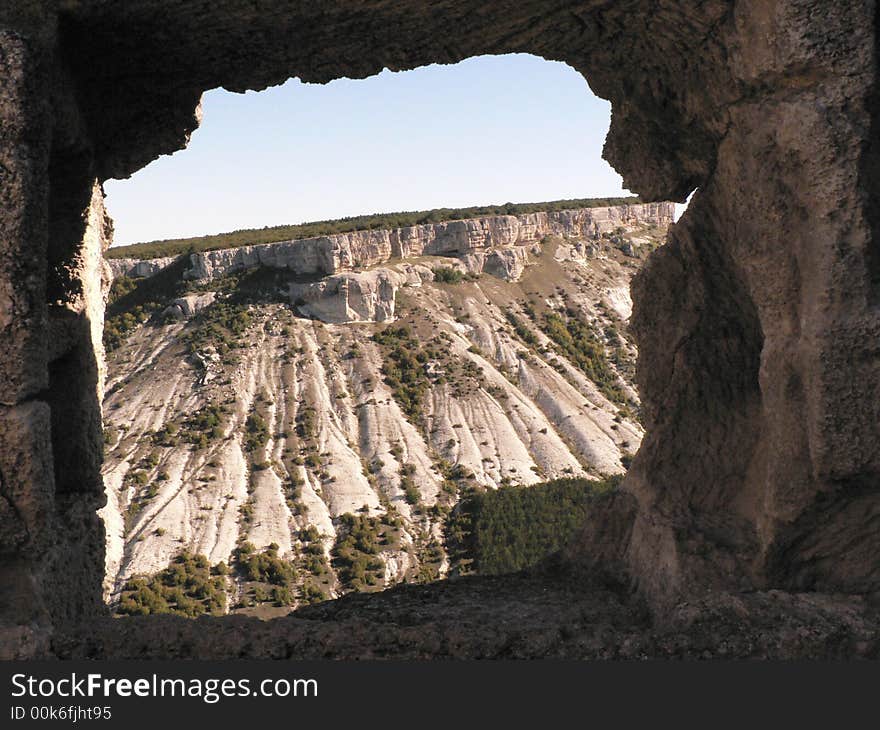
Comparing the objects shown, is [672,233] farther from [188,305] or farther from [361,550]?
[188,305]

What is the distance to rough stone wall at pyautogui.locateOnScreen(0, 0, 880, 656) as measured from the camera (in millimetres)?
6695

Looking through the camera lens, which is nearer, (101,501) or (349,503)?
(101,501)

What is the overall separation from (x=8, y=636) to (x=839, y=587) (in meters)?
6.78

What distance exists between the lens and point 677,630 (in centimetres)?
687

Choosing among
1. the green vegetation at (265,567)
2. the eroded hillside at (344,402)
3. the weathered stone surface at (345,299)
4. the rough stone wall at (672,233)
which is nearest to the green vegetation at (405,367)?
the eroded hillside at (344,402)

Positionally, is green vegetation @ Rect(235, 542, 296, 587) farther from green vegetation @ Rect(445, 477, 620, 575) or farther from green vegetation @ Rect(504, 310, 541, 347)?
green vegetation @ Rect(504, 310, 541, 347)

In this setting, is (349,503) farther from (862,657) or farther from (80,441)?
(862,657)

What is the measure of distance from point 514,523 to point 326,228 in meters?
44.7

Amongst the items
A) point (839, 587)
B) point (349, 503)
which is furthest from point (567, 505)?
point (839, 587)

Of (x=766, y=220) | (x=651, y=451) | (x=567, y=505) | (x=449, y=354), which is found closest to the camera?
(x=766, y=220)

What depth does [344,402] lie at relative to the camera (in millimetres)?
48000

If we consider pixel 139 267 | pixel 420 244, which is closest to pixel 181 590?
pixel 139 267

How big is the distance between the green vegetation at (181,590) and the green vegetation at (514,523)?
8.67 meters

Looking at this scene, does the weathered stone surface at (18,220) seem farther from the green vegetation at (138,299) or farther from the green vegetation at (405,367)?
the green vegetation at (138,299)
